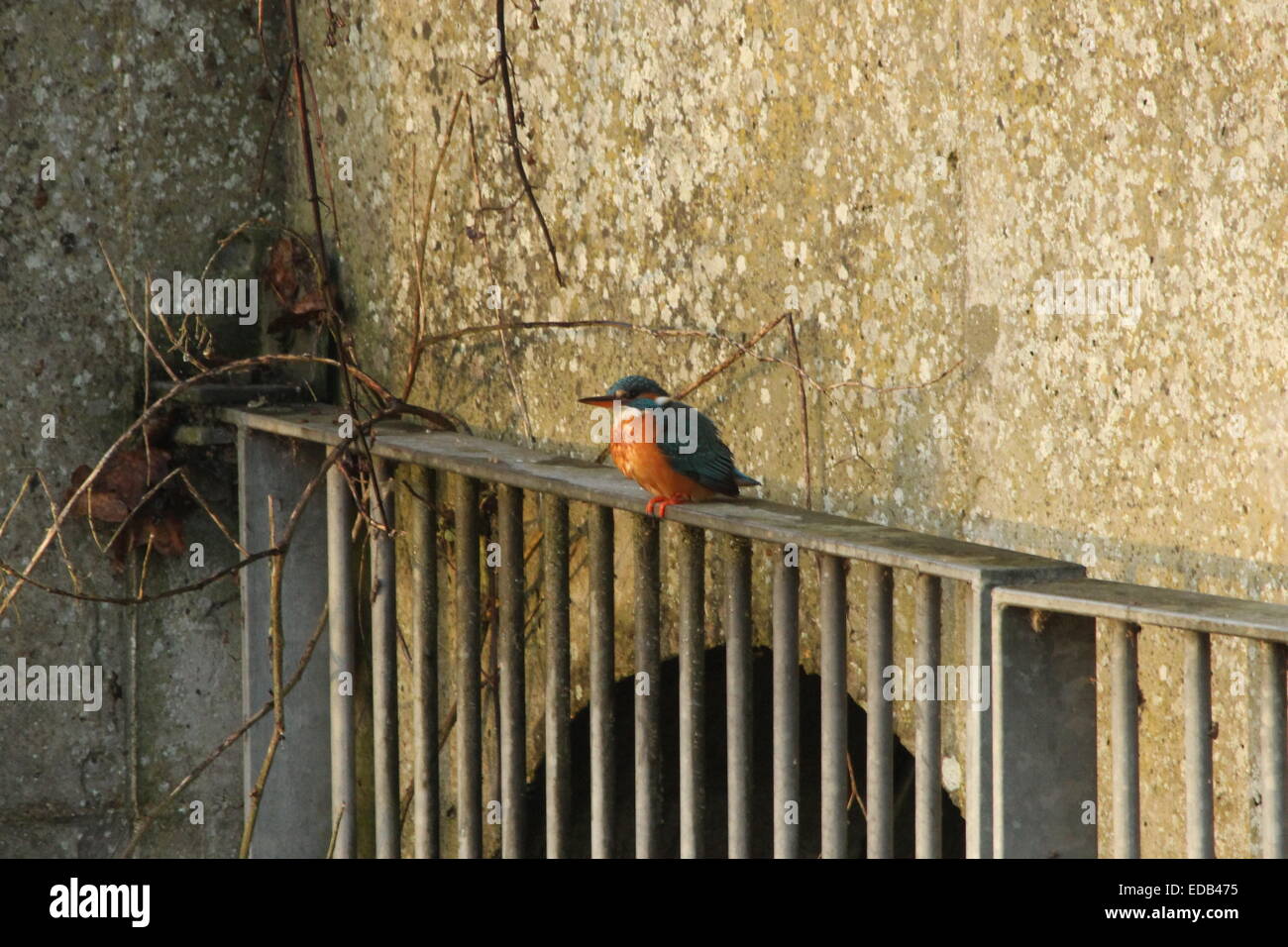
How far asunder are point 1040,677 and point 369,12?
226 cm

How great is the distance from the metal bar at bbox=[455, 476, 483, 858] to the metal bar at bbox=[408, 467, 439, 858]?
0.11m

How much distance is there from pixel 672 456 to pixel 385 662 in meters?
1.05

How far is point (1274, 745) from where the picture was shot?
1.59 meters

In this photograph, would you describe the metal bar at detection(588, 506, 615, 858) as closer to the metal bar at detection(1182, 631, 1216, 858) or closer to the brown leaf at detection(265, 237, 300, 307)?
the metal bar at detection(1182, 631, 1216, 858)

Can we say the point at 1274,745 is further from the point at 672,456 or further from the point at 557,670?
the point at 557,670

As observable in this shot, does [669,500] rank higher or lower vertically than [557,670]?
higher

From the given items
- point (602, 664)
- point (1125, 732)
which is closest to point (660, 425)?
point (602, 664)

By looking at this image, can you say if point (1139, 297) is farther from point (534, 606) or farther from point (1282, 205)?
point (534, 606)

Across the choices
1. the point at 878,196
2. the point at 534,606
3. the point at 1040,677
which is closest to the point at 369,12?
the point at 534,606

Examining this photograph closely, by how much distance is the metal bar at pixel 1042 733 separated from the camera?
183cm

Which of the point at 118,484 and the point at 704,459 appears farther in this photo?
the point at 118,484

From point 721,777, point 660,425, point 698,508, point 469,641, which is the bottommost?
point 721,777

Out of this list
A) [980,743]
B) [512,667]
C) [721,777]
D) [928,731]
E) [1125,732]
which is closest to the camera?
[1125,732]
